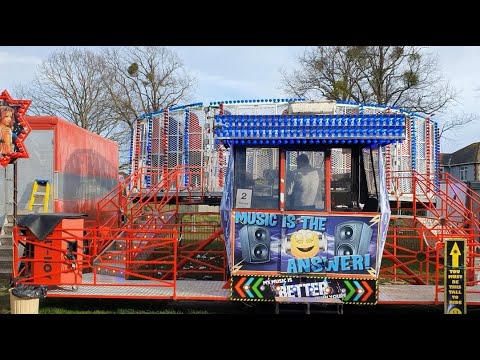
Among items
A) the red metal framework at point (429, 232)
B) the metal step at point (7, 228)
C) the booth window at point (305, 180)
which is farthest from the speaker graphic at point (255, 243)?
the metal step at point (7, 228)

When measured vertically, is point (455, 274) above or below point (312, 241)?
below

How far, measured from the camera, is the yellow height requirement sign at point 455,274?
7273 millimetres

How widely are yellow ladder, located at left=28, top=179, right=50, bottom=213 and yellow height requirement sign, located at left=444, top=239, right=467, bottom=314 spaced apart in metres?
7.90

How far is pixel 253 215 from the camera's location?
7500mm

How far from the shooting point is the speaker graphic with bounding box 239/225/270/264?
752 centimetres

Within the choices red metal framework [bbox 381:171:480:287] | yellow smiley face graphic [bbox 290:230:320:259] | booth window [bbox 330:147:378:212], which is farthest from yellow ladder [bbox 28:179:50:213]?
red metal framework [bbox 381:171:480:287]

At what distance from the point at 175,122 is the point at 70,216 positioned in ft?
23.9

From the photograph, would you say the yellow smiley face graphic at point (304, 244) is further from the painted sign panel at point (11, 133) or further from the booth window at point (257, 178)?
the painted sign panel at point (11, 133)

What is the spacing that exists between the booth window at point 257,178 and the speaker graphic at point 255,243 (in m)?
0.34

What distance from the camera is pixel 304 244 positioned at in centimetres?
746

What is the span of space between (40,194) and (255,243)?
5.66 metres

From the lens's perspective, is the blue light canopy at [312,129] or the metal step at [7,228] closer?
the blue light canopy at [312,129]

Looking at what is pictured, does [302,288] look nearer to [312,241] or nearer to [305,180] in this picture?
[312,241]

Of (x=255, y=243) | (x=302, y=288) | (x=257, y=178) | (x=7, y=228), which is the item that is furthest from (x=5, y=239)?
(x=302, y=288)
